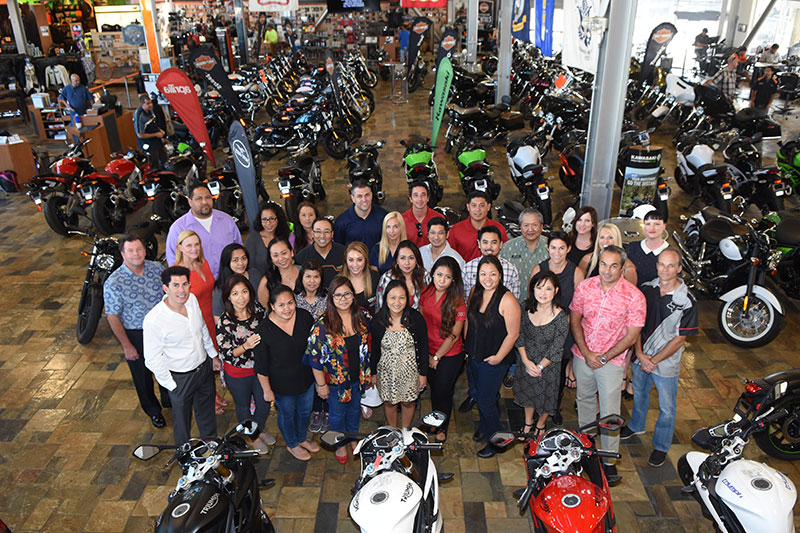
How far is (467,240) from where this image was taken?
15.1ft

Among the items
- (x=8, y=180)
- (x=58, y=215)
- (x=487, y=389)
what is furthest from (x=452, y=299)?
(x=8, y=180)

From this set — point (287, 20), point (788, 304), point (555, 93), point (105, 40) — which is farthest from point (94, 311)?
point (287, 20)

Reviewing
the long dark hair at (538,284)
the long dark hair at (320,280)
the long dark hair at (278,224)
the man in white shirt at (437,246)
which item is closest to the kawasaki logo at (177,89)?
the long dark hair at (278,224)

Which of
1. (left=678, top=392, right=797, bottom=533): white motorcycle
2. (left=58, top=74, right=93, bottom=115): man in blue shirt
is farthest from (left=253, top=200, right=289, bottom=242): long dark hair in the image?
(left=58, top=74, right=93, bottom=115): man in blue shirt

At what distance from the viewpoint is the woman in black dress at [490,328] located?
3.39 m

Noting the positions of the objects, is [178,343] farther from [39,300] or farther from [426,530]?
[39,300]

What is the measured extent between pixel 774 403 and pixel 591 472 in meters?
1.34

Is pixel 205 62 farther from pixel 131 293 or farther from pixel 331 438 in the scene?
pixel 331 438

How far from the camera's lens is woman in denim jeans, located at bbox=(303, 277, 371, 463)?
3.33 meters

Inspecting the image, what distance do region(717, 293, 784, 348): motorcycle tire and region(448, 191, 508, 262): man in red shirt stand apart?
207cm

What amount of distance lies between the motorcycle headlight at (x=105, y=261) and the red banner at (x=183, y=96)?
308cm

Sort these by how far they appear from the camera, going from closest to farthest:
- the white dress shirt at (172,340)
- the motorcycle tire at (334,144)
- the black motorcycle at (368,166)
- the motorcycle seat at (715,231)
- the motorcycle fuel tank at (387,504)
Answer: the motorcycle fuel tank at (387,504)
the white dress shirt at (172,340)
the motorcycle seat at (715,231)
the black motorcycle at (368,166)
the motorcycle tire at (334,144)

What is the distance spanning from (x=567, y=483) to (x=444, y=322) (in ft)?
4.08

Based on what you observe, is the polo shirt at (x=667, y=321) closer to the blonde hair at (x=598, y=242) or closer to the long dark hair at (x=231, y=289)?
the blonde hair at (x=598, y=242)
